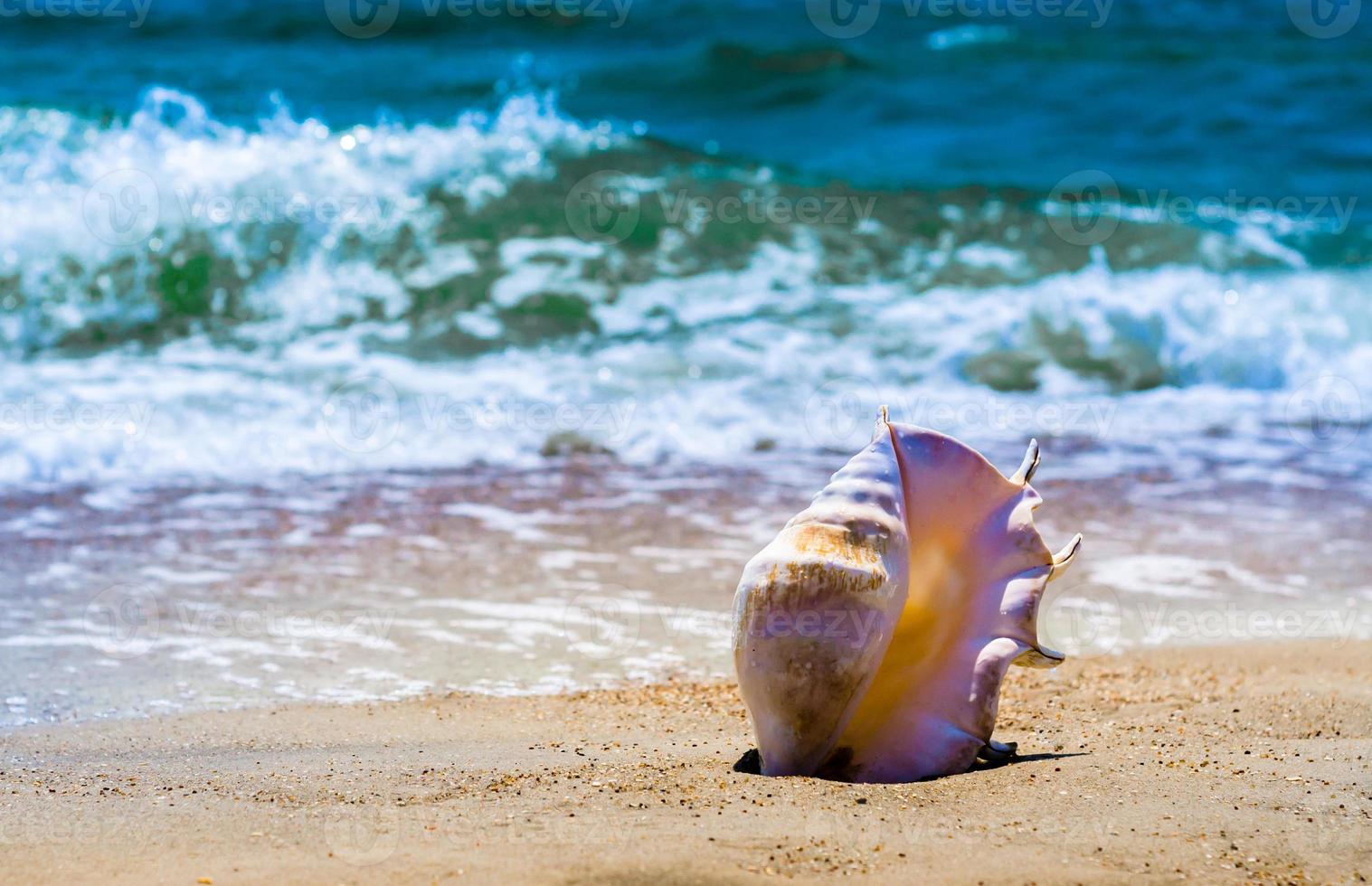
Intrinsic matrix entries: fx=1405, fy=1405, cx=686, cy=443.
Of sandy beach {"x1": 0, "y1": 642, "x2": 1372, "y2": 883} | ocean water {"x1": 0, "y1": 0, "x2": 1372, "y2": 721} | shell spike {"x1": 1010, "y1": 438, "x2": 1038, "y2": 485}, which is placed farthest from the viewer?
ocean water {"x1": 0, "y1": 0, "x2": 1372, "y2": 721}

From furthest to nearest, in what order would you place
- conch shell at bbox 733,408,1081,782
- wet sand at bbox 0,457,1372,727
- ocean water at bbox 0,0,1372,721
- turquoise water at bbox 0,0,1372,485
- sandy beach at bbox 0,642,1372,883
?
turquoise water at bbox 0,0,1372,485
ocean water at bbox 0,0,1372,721
wet sand at bbox 0,457,1372,727
conch shell at bbox 733,408,1081,782
sandy beach at bbox 0,642,1372,883

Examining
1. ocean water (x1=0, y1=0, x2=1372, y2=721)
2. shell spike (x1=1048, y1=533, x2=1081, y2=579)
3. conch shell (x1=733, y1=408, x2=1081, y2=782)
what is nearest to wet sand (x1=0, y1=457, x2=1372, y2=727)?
ocean water (x1=0, y1=0, x2=1372, y2=721)

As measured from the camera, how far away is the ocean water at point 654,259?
19.0ft

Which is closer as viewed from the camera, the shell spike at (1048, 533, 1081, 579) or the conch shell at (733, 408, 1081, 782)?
the conch shell at (733, 408, 1081, 782)

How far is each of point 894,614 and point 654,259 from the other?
664 cm

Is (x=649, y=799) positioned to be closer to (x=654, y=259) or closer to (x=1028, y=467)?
(x=1028, y=467)

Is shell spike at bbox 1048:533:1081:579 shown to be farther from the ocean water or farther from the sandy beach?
the ocean water

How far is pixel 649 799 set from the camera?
7.71 ft

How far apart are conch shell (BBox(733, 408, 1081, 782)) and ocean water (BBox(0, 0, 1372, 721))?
3.75ft

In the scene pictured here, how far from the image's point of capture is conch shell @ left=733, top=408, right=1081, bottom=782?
2.42 m

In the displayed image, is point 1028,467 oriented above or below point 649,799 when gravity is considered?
above

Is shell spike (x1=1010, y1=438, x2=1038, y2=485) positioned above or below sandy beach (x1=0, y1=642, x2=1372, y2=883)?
above

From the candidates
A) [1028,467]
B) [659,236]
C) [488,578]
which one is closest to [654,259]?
[659,236]

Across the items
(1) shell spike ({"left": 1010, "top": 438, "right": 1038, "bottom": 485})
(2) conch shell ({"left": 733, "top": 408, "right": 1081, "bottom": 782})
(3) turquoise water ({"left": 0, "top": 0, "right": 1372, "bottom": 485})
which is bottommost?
(2) conch shell ({"left": 733, "top": 408, "right": 1081, "bottom": 782})
